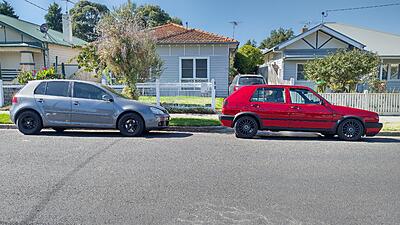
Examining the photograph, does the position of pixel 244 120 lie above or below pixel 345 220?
above

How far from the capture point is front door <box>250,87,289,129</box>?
8.02 meters

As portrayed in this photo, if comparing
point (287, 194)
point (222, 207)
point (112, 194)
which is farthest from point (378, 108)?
point (112, 194)

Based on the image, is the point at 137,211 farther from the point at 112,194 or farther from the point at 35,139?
the point at 35,139

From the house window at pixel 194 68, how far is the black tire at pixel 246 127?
10.2m

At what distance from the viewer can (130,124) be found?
811 cm

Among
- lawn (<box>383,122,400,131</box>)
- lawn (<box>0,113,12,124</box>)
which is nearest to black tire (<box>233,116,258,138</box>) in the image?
lawn (<box>383,122,400,131</box>)

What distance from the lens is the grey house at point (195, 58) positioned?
1769 centimetres

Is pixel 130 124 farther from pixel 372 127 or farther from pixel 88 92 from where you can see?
pixel 372 127

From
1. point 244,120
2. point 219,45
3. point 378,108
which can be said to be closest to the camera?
point 244,120

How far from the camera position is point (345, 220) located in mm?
3352

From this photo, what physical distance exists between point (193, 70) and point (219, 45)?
224cm

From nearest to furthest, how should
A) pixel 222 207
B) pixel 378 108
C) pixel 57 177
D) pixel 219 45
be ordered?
1. pixel 222 207
2. pixel 57 177
3. pixel 378 108
4. pixel 219 45

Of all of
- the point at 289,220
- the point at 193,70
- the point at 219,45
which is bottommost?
the point at 289,220

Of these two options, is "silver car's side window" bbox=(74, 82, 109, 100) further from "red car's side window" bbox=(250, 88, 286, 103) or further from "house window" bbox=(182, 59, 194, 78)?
"house window" bbox=(182, 59, 194, 78)
